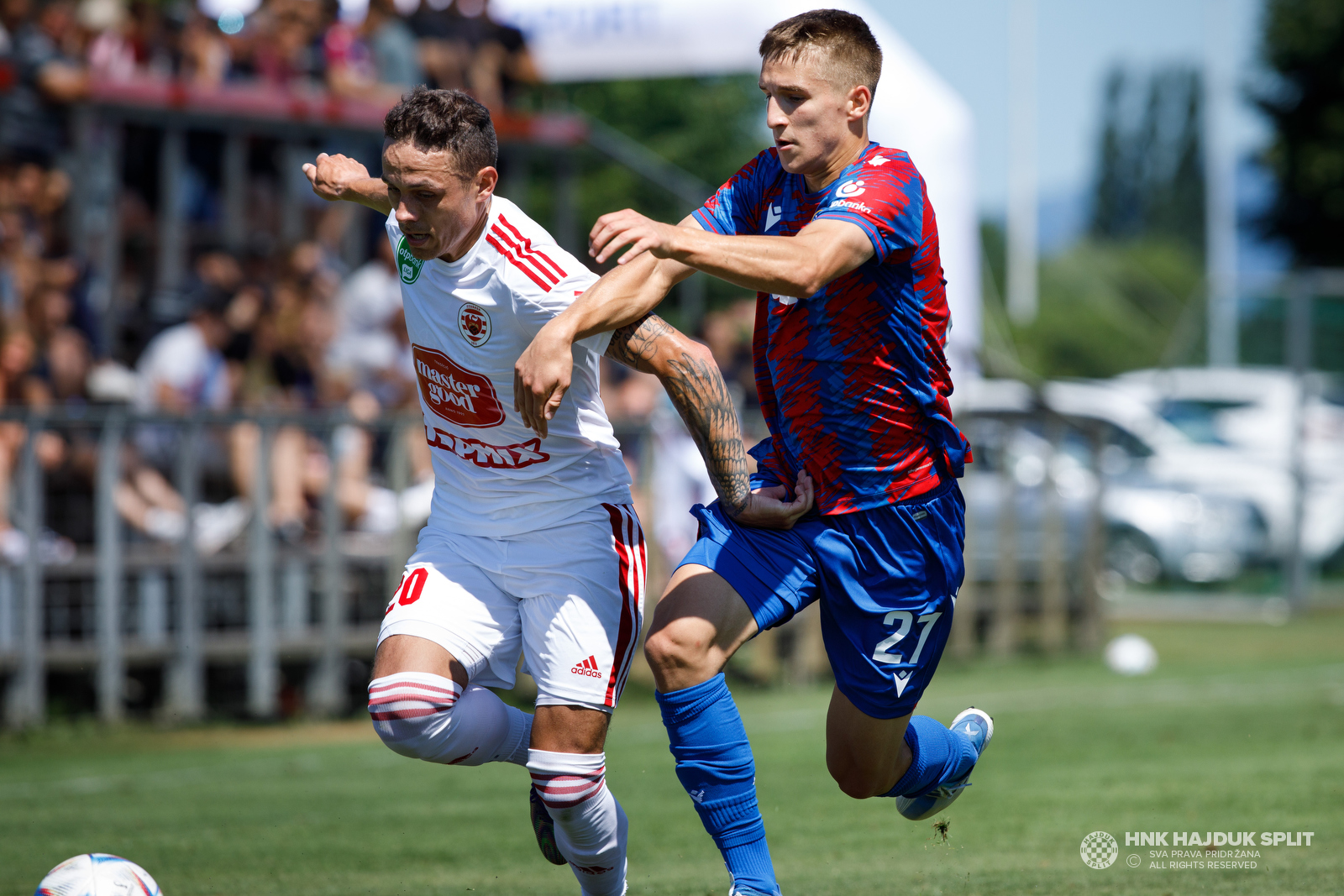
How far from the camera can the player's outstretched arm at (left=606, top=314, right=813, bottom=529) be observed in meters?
4.28

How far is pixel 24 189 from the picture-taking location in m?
11.8

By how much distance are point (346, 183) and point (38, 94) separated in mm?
8440

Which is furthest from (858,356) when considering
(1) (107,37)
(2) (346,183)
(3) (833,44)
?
(1) (107,37)

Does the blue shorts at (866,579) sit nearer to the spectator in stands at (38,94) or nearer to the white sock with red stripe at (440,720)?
the white sock with red stripe at (440,720)

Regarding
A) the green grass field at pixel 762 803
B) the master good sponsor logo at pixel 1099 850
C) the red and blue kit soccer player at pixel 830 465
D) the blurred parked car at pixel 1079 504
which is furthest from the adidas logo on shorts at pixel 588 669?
the blurred parked car at pixel 1079 504

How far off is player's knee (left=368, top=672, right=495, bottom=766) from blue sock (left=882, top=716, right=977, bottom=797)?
4.63 ft

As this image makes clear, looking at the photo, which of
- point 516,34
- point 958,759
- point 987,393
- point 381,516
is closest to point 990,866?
point 958,759

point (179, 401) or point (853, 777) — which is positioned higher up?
point (179, 401)

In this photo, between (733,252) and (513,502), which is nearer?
(733,252)

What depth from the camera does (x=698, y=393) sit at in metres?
4.34

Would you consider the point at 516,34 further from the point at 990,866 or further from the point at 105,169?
the point at 990,866

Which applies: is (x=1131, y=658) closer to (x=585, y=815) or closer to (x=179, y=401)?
(x=179, y=401)

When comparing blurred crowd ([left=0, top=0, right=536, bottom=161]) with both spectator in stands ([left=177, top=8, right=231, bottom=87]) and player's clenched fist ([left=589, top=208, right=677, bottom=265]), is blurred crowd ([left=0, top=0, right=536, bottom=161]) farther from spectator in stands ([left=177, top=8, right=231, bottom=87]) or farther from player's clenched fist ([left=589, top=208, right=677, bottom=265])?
player's clenched fist ([left=589, top=208, right=677, bottom=265])

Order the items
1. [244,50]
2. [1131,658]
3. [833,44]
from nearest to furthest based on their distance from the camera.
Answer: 1. [833,44]
2. [1131,658]
3. [244,50]
